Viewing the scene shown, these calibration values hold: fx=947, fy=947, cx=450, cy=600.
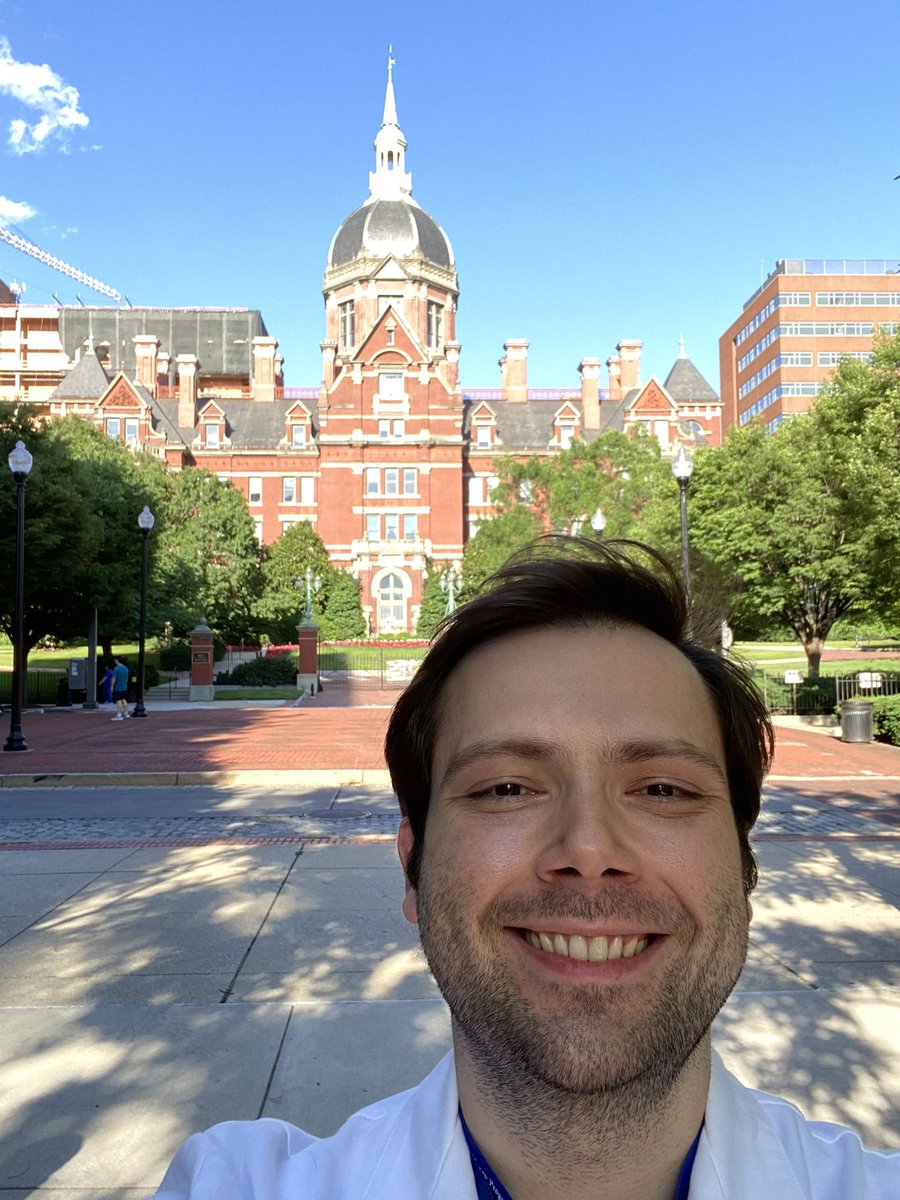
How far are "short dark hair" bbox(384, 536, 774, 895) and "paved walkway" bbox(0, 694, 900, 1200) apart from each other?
100 inches

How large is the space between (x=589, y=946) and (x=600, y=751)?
266 millimetres

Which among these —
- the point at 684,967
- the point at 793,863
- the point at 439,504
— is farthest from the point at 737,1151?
the point at 439,504

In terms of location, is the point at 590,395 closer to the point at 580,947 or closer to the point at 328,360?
the point at 328,360

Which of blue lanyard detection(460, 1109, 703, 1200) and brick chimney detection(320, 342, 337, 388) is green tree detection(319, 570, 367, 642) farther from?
blue lanyard detection(460, 1109, 703, 1200)

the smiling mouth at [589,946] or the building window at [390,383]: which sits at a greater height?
the building window at [390,383]

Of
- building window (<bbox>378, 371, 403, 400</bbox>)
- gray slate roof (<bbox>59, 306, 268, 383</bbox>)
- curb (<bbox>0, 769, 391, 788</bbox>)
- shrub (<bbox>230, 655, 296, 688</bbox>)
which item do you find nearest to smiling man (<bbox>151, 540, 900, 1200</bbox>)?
curb (<bbox>0, 769, 391, 788</bbox>)

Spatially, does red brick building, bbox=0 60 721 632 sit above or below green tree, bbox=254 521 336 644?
above

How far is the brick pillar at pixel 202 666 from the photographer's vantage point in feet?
105

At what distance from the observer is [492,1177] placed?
1322 mm

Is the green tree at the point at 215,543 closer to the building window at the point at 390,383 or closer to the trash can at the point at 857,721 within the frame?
the building window at the point at 390,383

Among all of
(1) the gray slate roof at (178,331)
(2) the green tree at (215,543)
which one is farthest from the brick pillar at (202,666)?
(1) the gray slate roof at (178,331)

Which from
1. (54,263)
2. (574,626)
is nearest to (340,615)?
(574,626)

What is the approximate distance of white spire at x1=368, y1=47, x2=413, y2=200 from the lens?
87250 mm

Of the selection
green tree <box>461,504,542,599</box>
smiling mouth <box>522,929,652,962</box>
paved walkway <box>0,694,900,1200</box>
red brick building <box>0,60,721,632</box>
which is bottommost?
paved walkway <box>0,694,900,1200</box>
